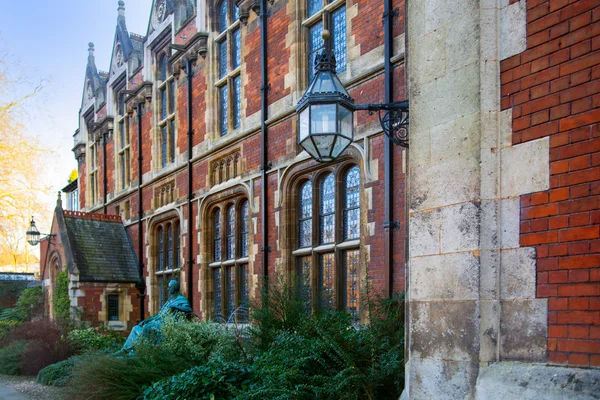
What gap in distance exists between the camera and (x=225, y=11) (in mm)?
15828

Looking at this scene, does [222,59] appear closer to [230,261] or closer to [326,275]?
[230,261]

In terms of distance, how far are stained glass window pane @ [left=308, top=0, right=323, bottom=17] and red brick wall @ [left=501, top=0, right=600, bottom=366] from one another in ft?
27.4

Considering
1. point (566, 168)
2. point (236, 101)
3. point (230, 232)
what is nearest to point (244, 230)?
point (230, 232)

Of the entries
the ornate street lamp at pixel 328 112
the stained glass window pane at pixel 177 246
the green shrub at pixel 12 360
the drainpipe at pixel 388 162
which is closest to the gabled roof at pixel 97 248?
the stained glass window pane at pixel 177 246

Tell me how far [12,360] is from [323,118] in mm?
13199

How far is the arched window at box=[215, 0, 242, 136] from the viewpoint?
15.0 meters

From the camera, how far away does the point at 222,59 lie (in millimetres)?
15789

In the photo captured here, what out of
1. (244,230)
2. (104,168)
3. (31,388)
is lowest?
(31,388)

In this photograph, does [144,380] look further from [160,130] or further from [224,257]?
[160,130]

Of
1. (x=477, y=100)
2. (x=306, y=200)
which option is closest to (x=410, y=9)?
(x=477, y=100)

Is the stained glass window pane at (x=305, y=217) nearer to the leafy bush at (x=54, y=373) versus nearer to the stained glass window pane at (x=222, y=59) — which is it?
the stained glass window pane at (x=222, y=59)

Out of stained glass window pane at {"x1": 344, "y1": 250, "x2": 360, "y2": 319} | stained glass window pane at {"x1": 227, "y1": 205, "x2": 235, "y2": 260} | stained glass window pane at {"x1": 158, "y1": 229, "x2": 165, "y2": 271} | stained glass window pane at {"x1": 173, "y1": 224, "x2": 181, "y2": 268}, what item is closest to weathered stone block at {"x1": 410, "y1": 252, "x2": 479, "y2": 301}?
stained glass window pane at {"x1": 344, "y1": 250, "x2": 360, "y2": 319}

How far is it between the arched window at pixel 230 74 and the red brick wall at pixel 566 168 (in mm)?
10854

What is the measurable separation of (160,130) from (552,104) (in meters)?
16.3
